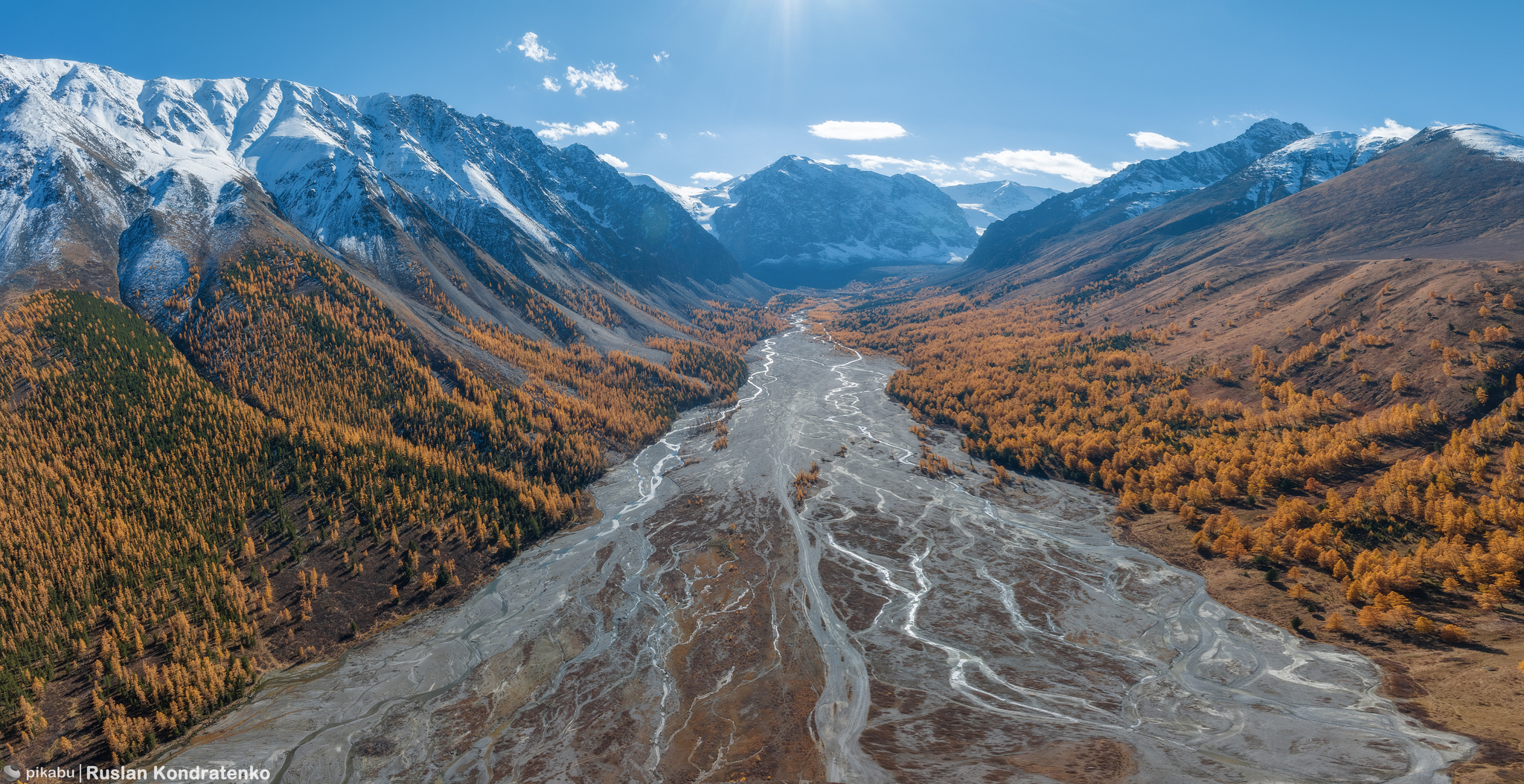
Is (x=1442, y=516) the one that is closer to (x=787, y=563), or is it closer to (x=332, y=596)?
(x=787, y=563)

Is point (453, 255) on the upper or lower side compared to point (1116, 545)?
upper

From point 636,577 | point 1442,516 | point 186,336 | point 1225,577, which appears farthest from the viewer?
point 186,336

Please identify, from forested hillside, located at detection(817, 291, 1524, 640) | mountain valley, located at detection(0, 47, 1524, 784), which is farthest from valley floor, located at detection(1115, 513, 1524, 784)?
forested hillside, located at detection(817, 291, 1524, 640)

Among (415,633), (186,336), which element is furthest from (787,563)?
(186,336)

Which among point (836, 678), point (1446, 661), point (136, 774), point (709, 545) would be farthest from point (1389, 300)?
point (136, 774)

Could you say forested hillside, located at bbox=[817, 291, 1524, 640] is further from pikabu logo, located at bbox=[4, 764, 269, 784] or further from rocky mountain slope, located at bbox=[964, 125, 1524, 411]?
pikabu logo, located at bbox=[4, 764, 269, 784]

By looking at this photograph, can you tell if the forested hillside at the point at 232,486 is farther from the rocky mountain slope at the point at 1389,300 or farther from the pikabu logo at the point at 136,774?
the rocky mountain slope at the point at 1389,300
